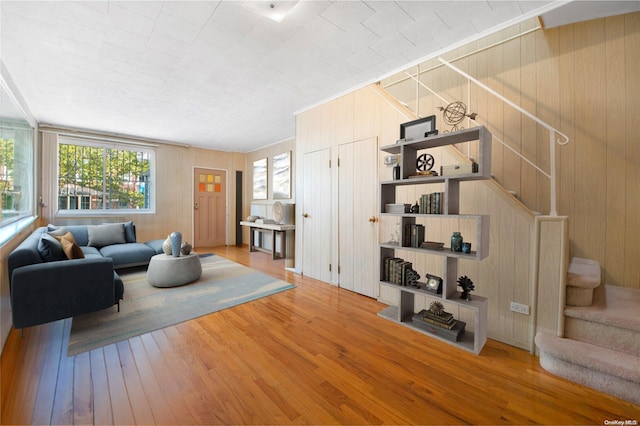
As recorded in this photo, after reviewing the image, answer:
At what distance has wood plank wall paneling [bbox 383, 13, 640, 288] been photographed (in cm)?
229

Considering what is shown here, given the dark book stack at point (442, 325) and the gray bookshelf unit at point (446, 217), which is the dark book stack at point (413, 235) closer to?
the gray bookshelf unit at point (446, 217)

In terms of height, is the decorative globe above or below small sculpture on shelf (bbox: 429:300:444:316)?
above

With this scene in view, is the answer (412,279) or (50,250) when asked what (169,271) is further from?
(412,279)

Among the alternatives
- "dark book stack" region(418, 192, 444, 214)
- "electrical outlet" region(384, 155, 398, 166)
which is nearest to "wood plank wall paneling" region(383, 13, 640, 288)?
"electrical outlet" region(384, 155, 398, 166)

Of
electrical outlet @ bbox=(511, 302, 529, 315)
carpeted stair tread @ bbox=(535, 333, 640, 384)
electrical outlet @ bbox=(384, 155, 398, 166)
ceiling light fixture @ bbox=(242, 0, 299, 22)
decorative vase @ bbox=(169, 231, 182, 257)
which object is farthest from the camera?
decorative vase @ bbox=(169, 231, 182, 257)

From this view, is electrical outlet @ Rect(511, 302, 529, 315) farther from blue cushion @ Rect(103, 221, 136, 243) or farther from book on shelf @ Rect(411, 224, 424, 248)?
blue cushion @ Rect(103, 221, 136, 243)

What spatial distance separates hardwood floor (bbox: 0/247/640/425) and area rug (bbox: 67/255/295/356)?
135 mm

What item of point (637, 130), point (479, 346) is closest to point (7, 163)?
point (479, 346)

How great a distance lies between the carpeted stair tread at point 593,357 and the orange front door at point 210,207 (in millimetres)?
6827

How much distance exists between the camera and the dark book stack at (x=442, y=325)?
87.2 inches

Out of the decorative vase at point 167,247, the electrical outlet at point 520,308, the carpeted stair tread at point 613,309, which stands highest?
the decorative vase at point 167,247

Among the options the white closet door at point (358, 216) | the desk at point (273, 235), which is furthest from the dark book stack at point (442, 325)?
the desk at point (273, 235)

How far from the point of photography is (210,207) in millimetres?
6949

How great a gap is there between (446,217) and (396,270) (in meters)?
0.74
